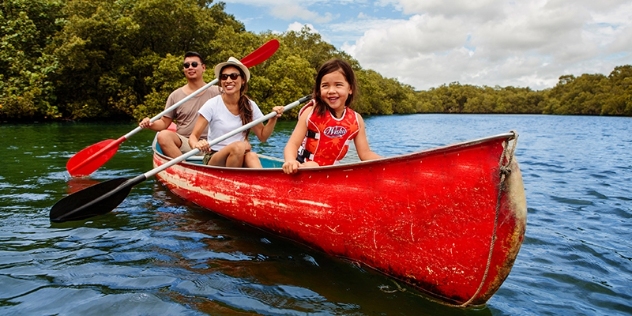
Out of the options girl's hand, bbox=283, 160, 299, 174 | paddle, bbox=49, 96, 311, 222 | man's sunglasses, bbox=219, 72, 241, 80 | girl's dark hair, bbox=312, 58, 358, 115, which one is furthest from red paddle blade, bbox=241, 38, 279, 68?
girl's hand, bbox=283, 160, 299, 174

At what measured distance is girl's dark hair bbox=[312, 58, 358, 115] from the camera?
3871 millimetres

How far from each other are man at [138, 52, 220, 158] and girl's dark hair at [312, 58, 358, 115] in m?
2.99

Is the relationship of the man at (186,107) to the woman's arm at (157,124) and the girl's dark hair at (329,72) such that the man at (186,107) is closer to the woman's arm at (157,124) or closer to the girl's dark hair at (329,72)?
the woman's arm at (157,124)

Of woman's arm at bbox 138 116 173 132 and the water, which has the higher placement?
woman's arm at bbox 138 116 173 132

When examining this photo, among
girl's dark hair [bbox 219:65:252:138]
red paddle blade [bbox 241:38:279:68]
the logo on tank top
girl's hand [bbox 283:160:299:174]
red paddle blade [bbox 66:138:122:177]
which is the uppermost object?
red paddle blade [bbox 241:38:279:68]

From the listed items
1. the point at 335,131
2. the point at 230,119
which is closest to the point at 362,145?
the point at 335,131

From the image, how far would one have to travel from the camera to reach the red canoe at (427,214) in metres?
2.55

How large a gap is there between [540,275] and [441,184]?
59.1 inches

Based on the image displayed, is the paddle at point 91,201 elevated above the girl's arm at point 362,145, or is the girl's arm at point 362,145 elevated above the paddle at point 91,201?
the girl's arm at point 362,145

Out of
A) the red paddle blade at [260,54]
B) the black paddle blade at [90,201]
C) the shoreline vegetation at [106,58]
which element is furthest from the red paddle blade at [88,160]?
the shoreline vegetation at [106,58]

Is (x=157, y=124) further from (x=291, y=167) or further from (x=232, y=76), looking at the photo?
(x=291, y=167)

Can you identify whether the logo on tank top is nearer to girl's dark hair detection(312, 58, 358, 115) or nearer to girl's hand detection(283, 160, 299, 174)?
girl's dark hair detection(312, 58, 358, 115)

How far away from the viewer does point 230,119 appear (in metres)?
5.29

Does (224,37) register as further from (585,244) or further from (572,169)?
(585,244)
